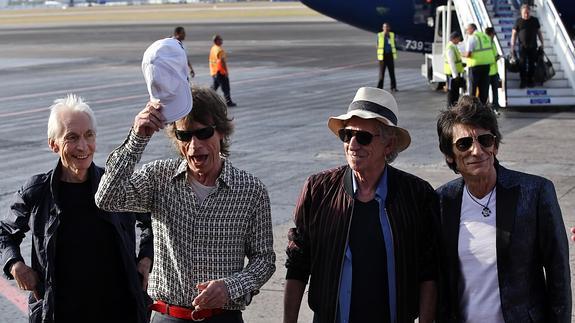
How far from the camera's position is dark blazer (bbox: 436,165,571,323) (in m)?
3.98

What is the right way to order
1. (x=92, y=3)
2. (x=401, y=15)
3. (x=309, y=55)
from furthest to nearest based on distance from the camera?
(x=92, y=3) < (x=309, y=55) < (x=401, y=15)

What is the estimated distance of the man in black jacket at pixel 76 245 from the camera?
175 inches

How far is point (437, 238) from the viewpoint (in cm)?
416

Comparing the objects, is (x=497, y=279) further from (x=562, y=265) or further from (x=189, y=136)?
(x=189, y=136)

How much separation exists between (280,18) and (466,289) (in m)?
84.5

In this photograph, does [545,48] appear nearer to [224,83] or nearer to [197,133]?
[224,83]

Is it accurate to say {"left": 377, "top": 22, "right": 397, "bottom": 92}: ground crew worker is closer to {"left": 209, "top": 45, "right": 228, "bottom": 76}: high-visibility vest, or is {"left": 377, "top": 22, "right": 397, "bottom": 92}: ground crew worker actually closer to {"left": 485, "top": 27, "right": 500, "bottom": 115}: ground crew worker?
{"left": 209, "top": 45, "right": 228, "bottom": 76}: high-visibility vest

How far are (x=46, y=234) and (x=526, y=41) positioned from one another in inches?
756

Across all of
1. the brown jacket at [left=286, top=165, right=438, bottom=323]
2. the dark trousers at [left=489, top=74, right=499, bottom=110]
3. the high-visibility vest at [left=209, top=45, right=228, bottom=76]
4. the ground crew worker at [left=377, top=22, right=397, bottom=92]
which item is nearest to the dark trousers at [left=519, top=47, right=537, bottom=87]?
the dark trousers at [left=489, top=74, right=499, bottom=110]

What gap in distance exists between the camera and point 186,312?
4117 mm

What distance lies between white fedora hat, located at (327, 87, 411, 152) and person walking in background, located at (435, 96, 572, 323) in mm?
215

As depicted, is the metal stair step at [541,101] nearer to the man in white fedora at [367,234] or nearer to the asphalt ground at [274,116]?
the asphalt ground at [274,116]

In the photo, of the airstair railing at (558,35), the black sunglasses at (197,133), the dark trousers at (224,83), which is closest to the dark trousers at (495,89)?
the airstair railing at (558,35)

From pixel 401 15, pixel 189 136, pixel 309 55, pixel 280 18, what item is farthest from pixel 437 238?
pixel 280 18
